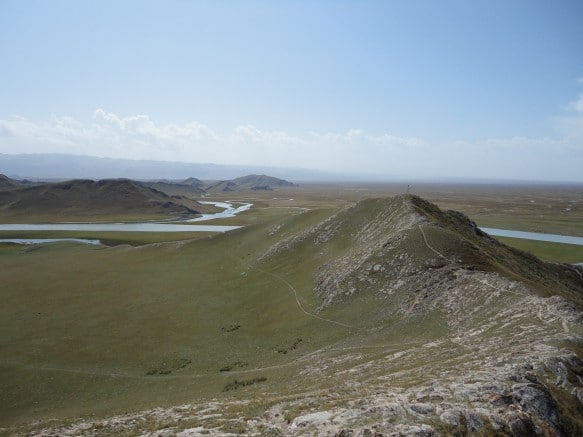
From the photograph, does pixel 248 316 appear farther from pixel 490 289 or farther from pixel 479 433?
pixel 479 433

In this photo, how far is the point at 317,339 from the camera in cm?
3728

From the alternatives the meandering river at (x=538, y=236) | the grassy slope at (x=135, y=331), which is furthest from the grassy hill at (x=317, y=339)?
the meandering river at (x=538, y=236)

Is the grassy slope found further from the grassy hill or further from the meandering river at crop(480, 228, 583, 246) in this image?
the meandering river at crop(480, 228, 583, 246)

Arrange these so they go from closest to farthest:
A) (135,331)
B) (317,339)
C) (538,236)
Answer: (317,339) → (135,331) → (538,236)

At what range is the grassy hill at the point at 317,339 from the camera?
59.0ft

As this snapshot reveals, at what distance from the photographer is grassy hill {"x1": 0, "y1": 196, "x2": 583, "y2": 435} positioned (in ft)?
59.0

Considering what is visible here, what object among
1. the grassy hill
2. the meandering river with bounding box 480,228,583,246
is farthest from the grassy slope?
the meandering river with bounding box 480,228,583,246

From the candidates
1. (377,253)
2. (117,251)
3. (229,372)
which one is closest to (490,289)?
(377,253)

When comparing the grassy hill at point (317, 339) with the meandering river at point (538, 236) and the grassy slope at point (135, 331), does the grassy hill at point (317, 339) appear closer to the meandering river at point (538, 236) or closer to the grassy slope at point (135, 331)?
the grassy slope at point (135, 331)

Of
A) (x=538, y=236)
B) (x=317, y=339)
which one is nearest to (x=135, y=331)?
(x=317, y=339)

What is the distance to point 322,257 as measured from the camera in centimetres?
6053

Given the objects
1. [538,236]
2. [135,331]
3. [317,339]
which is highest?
[538,236]

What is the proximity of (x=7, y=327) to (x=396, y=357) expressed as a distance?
1919 inches

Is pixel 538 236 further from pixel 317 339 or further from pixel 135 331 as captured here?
pixel 135 331
